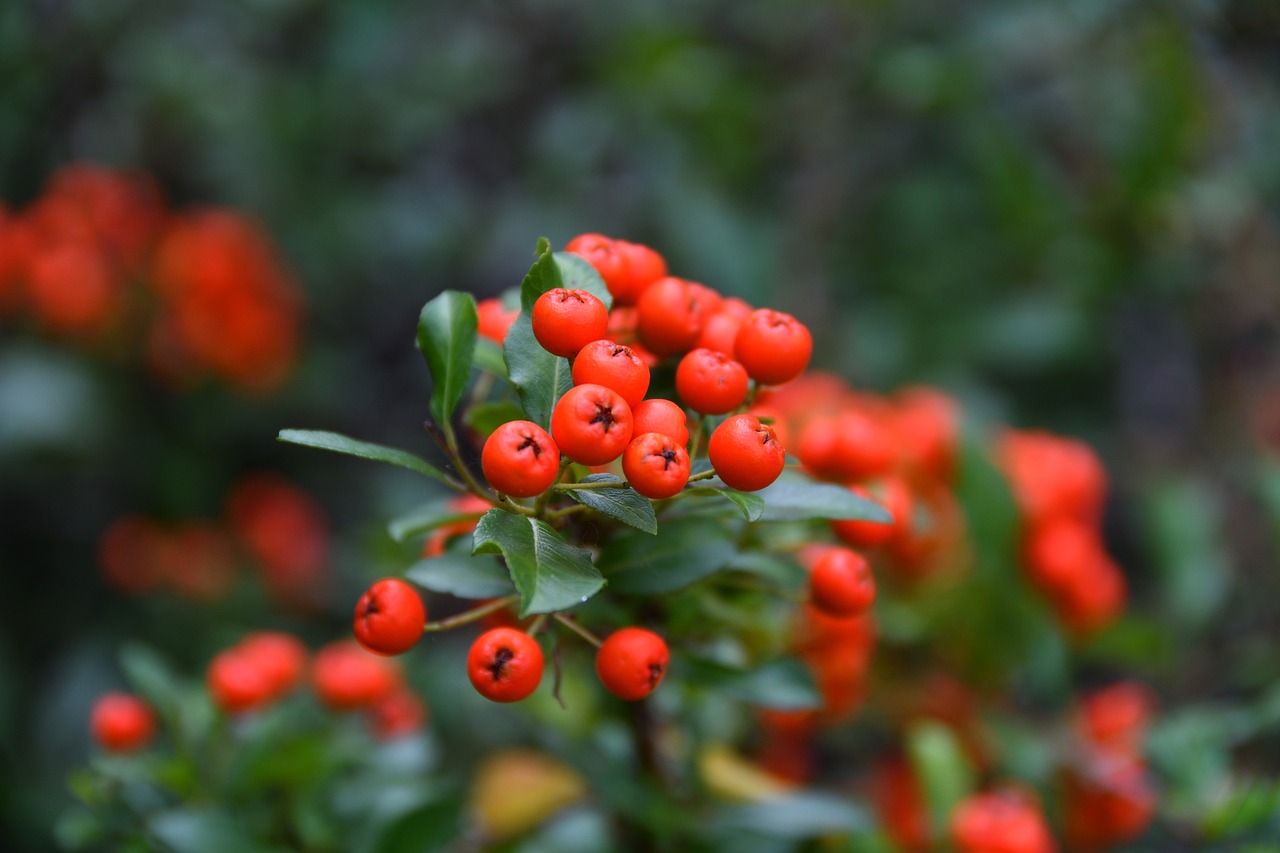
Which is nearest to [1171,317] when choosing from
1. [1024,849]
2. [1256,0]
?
[1256,0]


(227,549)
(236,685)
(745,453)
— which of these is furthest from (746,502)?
(227,549)

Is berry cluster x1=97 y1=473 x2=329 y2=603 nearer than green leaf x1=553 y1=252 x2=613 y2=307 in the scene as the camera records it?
No

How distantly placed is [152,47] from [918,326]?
268 cm

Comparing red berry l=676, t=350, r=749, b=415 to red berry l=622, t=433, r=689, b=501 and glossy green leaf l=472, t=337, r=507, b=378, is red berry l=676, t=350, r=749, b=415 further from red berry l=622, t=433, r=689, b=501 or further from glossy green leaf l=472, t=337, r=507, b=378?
glossy green leaf l=472, t=337, r=507, b=378

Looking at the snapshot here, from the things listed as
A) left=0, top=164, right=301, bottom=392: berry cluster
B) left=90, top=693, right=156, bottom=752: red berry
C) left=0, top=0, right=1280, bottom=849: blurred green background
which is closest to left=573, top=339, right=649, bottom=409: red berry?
left=90, top=693, right=156, bottom=752: red berry

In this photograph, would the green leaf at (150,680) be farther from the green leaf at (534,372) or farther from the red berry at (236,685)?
the green leaf at (534,372)

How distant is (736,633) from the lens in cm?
157

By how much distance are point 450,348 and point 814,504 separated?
1.43 feet

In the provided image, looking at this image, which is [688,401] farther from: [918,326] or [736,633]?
[918,326]

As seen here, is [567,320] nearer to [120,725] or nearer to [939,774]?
[120,725]

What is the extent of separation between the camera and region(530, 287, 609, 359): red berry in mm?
1001

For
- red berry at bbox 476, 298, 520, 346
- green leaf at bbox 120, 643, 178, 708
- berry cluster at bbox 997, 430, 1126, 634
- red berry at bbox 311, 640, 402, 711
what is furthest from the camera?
berry cluster at bbox 997, 430, 1126, 634

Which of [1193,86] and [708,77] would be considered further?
[708,77]

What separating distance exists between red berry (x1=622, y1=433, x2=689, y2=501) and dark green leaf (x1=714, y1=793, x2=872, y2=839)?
78 centimetres
